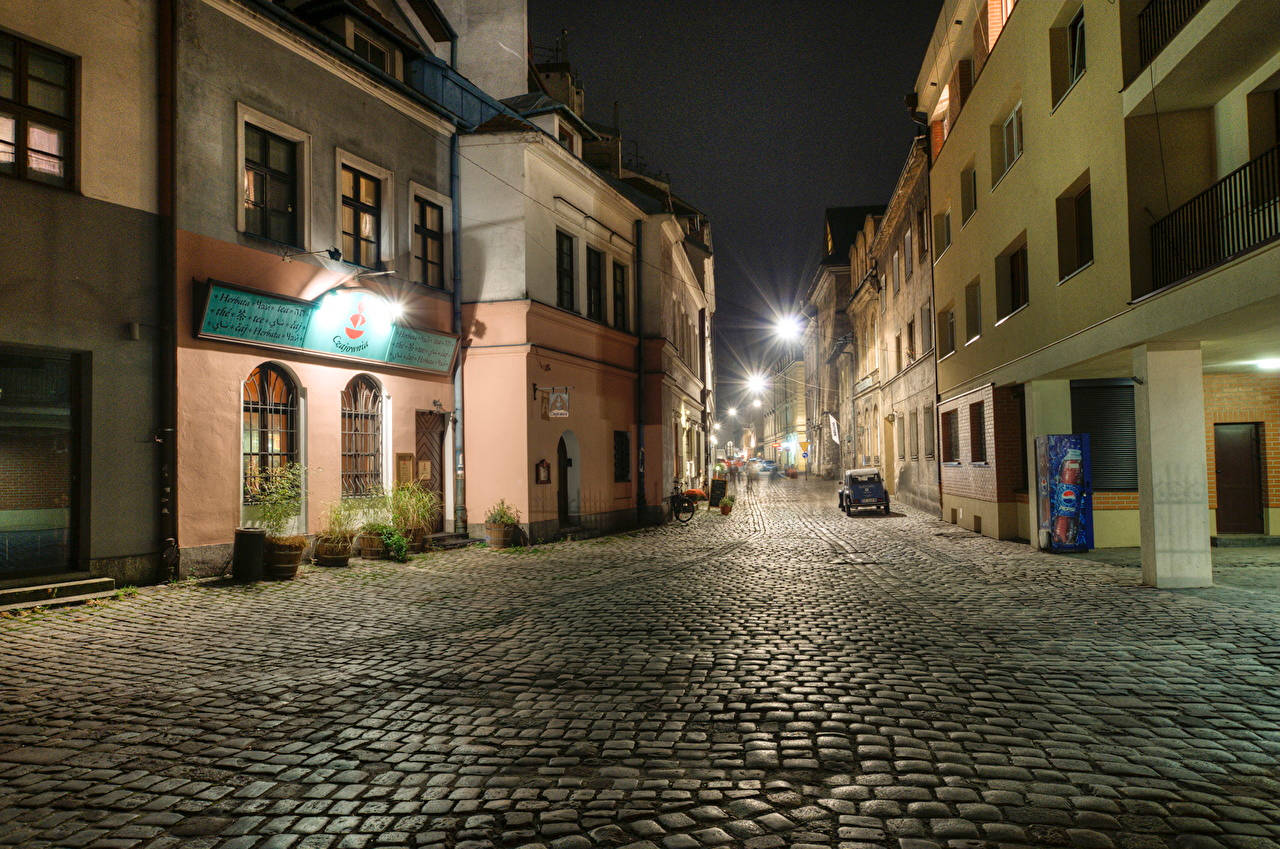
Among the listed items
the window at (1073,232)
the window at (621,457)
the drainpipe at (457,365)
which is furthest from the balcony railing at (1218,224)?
the window at (621,457)

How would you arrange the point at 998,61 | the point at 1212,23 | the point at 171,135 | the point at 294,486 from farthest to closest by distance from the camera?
the point at 998,61, the point at 294,486, the point at 171,135, the point at 1212,23

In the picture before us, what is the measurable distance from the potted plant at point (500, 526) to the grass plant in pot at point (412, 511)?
1.39 meters

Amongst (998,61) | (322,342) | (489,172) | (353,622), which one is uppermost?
(998,61)

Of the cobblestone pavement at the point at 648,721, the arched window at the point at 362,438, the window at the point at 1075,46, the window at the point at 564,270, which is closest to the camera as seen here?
the cobblestone pavement at the point at 648,721

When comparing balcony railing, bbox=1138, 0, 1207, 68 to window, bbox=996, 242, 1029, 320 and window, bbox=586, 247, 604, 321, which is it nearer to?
window, bbox=996, 242, 1029, 320

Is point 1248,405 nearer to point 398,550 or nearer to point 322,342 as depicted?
point 398,550

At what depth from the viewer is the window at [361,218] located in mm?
15016

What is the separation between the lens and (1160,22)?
10539mm

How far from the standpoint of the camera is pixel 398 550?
47.1 ft

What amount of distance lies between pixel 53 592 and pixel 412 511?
6.10 m

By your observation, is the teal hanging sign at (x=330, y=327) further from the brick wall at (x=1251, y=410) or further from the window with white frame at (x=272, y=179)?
the brick wall at (x=1251, y=410)

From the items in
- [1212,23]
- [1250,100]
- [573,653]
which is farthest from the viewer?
[1250,100]

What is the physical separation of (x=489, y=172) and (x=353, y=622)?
11.9 meters

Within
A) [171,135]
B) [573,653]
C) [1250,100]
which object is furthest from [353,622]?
[1250,100]
